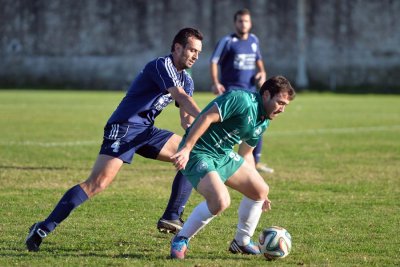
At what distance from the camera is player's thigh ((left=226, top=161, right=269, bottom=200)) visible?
21.7 ft

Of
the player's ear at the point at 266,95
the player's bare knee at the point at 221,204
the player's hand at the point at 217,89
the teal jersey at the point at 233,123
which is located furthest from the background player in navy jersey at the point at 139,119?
the player's hand at the point at 217,89

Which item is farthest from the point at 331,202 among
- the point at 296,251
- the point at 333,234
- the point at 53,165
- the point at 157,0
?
the point at 157,0

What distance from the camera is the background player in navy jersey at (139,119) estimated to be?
22.3 feet

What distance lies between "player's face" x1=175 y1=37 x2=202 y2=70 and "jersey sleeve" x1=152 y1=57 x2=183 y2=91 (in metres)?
0.09

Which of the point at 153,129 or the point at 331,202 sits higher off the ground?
the point at 153,129

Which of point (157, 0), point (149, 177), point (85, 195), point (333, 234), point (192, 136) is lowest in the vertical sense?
point (157, 0)

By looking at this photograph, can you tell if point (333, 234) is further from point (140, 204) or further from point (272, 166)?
point (272, 166)

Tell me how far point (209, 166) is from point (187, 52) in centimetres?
111

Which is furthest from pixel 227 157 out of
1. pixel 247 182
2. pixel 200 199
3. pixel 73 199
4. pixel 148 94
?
pixel 200 199

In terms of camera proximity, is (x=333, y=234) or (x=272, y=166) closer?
Answer: (x=333, y=234)

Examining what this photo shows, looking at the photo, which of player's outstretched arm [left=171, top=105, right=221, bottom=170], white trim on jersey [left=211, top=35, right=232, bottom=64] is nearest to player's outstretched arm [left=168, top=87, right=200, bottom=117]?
player's outstretched arm [left=171, top=105, right=221, bottom=170]

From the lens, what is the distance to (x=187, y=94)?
23.5 ft

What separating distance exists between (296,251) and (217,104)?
4.68ft

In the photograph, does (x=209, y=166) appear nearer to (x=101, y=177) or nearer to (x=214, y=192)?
(x=214, y=192)
